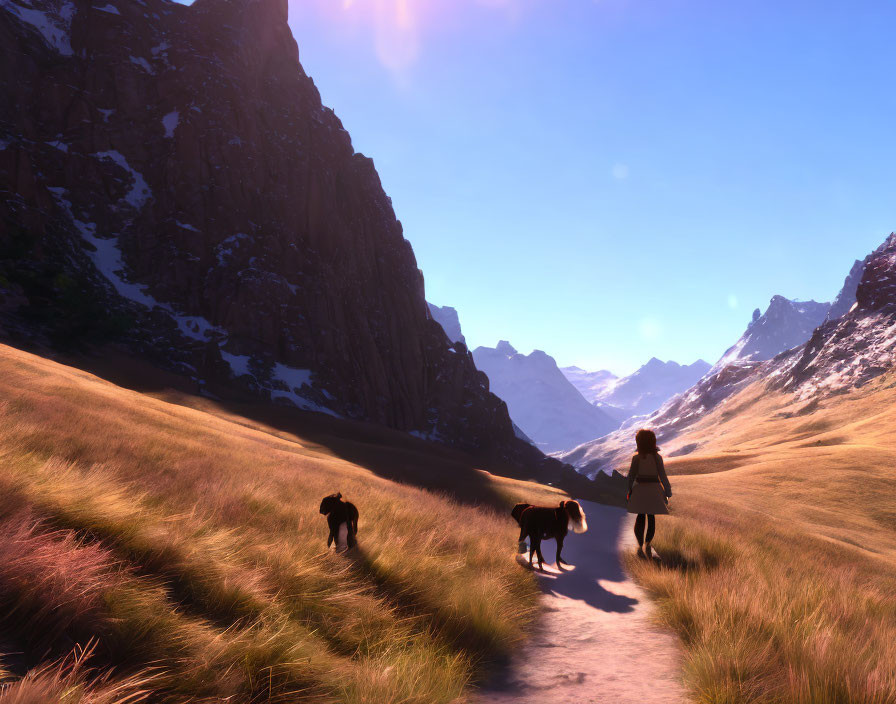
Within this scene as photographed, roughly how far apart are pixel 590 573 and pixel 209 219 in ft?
300

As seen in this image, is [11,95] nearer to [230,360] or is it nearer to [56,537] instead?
[230,360]

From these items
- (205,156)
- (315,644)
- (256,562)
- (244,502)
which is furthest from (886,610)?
(205,156)

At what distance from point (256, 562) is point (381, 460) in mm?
30097

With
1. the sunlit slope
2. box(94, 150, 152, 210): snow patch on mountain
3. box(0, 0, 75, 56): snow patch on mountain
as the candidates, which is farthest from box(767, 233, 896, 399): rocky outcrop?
box(0, 0, 75, 56): snow patch on mountain

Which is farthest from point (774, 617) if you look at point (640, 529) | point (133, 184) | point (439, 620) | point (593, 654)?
point (133, 184)

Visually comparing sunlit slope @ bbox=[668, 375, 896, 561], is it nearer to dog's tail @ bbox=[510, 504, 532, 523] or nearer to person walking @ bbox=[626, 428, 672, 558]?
person walking @ bbox=[626, 428, 672, 558]

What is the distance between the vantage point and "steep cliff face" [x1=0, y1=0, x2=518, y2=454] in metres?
70.8

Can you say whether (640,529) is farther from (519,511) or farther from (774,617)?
(774,617)

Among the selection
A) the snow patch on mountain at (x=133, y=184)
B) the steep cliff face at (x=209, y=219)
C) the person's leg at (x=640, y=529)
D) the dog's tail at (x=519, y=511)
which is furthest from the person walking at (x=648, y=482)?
the snow patch on mountain at (x=133, y=184)

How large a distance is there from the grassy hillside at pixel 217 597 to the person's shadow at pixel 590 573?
2.84ft

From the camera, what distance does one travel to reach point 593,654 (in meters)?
5.41

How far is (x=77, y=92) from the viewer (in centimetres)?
8238

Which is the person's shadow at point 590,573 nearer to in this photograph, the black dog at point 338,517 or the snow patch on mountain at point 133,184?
the black dog at point 338,517

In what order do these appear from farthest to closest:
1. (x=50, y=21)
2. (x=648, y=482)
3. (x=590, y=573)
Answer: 1. (x=50, y=21)
2. (x=648, y=482)
3. (x=590, y=573)
